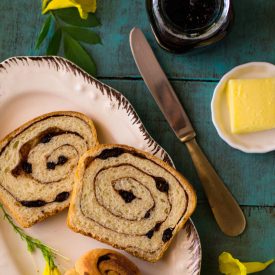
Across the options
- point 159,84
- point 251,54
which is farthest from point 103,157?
point 251,54

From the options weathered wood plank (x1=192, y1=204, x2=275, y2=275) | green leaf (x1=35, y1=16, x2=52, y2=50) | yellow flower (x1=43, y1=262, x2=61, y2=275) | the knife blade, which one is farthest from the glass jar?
yellow flower (x1=43, y1=262, x2=61, y2=275)

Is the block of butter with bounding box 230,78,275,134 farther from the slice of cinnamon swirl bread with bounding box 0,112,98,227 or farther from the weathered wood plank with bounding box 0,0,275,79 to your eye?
the slice of cinnamon swirl bread with bounding box 0,112,98,227

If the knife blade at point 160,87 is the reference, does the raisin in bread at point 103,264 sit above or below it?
below

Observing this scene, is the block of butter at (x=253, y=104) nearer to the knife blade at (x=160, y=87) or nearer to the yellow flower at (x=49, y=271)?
the knife blade at (x=160, y=87)

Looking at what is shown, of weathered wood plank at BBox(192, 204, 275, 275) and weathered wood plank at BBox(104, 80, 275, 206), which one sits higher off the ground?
weathered wood plank at BBox(104, 80, 275, 206)

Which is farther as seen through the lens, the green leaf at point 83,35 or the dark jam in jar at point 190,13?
the green leaf at point 83,35

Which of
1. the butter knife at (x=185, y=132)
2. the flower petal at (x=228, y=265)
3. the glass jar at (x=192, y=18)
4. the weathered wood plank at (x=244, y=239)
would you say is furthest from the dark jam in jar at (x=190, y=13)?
the flower petal at (x=228, y=265)
